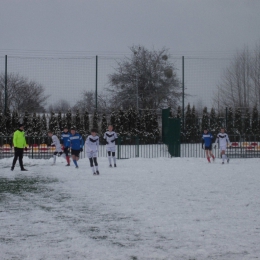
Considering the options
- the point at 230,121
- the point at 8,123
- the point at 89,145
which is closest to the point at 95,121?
the point at 8,123

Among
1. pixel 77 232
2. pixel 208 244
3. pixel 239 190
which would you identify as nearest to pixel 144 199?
pixel 239 190

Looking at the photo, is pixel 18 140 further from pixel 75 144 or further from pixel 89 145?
pixel 89 145

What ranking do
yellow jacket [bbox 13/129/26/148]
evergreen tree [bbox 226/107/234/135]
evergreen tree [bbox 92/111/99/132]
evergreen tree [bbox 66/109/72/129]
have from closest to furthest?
yellow jacket [bbox 13/129/26/148] < evergreen tree [bbox 66/109/72/129] < evergreen tree [bbox 92/111/99/132] < evergreen tree [bbox 226/107/234/135]

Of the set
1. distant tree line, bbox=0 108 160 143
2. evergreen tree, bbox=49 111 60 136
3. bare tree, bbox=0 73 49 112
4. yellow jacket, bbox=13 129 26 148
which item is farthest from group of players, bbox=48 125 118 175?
bare tree, bbox=0 73 49 112

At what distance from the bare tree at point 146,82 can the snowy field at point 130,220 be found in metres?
33.8

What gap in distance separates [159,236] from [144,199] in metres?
4.02

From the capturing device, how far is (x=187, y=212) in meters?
9.38

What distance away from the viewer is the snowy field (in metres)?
6.37

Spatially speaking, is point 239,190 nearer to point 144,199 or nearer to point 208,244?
point 144,199

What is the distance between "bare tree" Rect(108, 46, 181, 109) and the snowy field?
111ft

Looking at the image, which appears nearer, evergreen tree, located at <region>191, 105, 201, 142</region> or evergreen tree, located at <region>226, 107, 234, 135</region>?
evergreen tree, located at <region>191, 105, 201, 142</region>

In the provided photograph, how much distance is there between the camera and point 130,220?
8547 millimetres

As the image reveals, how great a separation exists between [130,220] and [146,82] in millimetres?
42349

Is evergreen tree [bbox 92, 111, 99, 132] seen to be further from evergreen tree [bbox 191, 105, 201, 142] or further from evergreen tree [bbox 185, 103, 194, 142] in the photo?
evergreen tree [bbox 191, 105, 201, 142]
